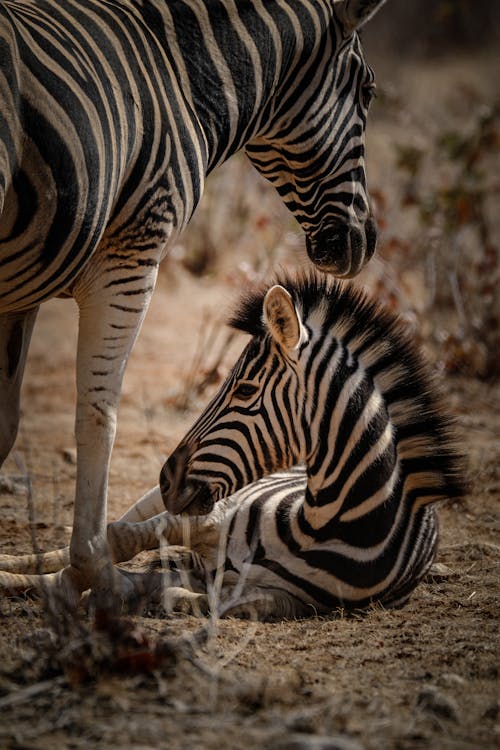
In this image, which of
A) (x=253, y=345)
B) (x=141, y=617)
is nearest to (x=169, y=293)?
(x=253, y=345)

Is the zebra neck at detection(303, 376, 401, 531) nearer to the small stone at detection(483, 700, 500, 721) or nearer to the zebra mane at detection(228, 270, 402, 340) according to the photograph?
the zebra mane at detection(228, 270, 402, 340)

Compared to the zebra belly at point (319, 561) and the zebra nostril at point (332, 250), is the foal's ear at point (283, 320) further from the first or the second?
the zebra belly at point (319, 561)

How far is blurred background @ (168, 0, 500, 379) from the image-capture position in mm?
8789

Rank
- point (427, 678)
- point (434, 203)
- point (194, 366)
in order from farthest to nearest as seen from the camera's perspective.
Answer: point (434, 203) < point (194, 366) < point (427, 678)

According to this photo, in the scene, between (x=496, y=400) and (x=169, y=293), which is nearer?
(x=496, y=400)

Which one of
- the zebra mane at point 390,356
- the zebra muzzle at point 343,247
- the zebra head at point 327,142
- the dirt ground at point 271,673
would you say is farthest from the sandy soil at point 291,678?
the zebra head at point 327,142

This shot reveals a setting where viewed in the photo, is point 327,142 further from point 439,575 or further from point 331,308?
point 439,575

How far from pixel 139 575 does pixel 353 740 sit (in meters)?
1.83

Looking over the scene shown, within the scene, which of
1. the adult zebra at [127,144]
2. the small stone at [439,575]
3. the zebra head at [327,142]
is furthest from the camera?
the small stone at [439,575]

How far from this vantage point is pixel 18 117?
304 centimetres

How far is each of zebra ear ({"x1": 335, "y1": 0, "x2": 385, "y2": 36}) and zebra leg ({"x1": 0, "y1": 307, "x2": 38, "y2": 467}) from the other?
194cm

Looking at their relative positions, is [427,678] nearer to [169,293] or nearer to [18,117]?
[18,117]

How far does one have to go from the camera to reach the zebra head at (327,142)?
4262mm

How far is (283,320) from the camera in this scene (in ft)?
13.8
